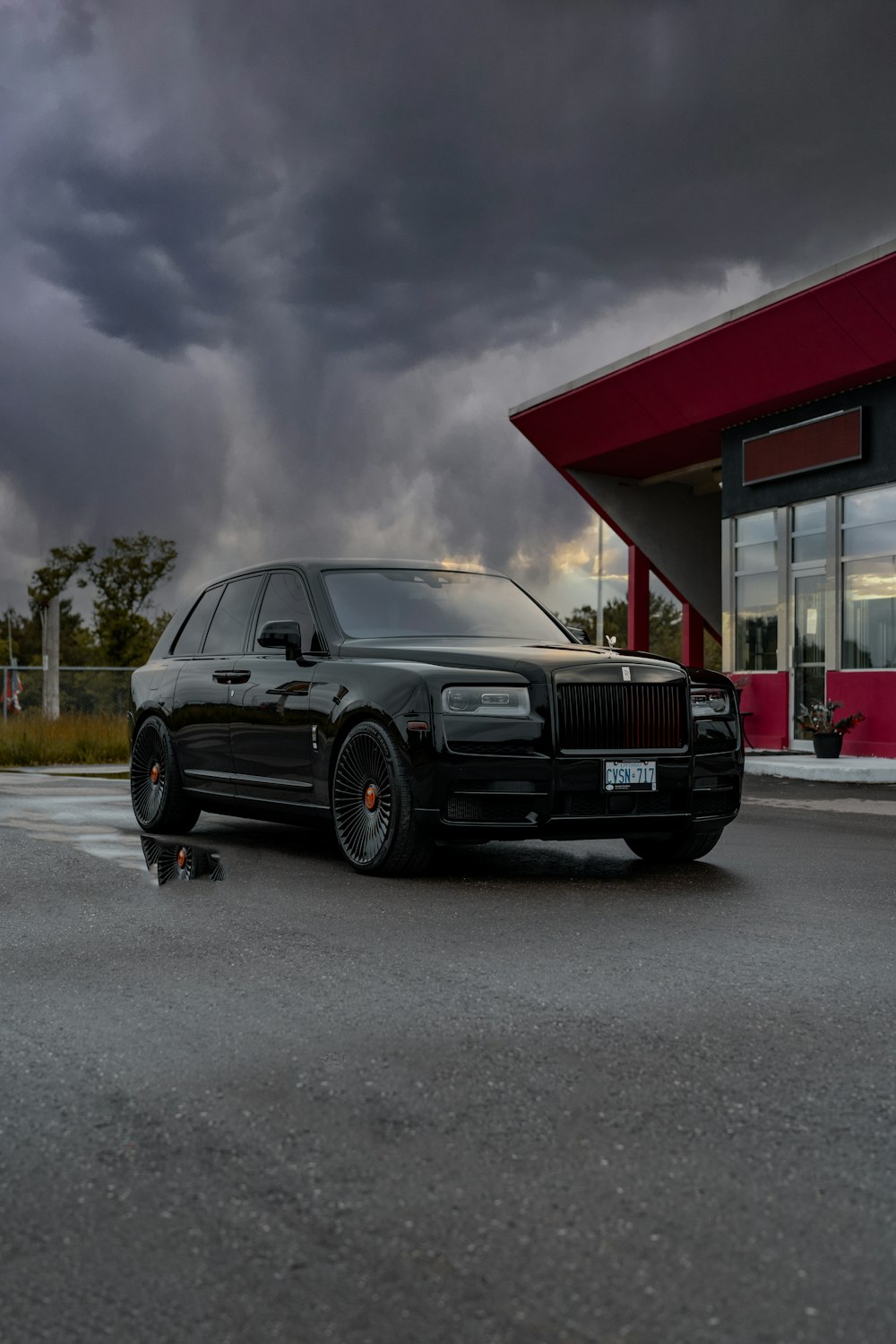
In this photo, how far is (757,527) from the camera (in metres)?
24.5

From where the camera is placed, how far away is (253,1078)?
12.1ft

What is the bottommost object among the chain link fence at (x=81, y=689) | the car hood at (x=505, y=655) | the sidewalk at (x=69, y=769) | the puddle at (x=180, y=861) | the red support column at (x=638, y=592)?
the sidewalk at (x=69, y=769)

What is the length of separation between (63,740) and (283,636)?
49.8 feet

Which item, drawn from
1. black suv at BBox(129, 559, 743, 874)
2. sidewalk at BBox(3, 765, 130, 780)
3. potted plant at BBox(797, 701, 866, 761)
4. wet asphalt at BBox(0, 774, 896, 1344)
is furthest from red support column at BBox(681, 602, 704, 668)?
wet asphalt at BBox(0, 774, 896, 1344)

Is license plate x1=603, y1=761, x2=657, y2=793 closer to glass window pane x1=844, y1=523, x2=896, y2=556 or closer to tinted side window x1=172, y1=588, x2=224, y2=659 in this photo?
tinted side window x1=172, y1=588, x2=224, y2=659

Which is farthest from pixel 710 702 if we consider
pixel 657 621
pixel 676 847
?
pixel 657 621

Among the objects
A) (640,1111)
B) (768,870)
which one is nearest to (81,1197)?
(640,1111)

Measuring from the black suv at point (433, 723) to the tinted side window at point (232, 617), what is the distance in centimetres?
2

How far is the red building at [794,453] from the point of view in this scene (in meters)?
21.3

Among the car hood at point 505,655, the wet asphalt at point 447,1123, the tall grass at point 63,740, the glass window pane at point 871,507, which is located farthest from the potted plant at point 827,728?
the wet asphalt at point 447,1123

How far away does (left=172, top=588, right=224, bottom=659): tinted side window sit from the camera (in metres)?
9.98

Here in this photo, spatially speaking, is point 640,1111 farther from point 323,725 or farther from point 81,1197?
point 323,725

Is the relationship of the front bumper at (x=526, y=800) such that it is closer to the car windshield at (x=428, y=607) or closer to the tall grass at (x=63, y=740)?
the car windshield at (x=428, y=607)

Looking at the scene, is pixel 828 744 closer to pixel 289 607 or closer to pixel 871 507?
pixel 871 507
